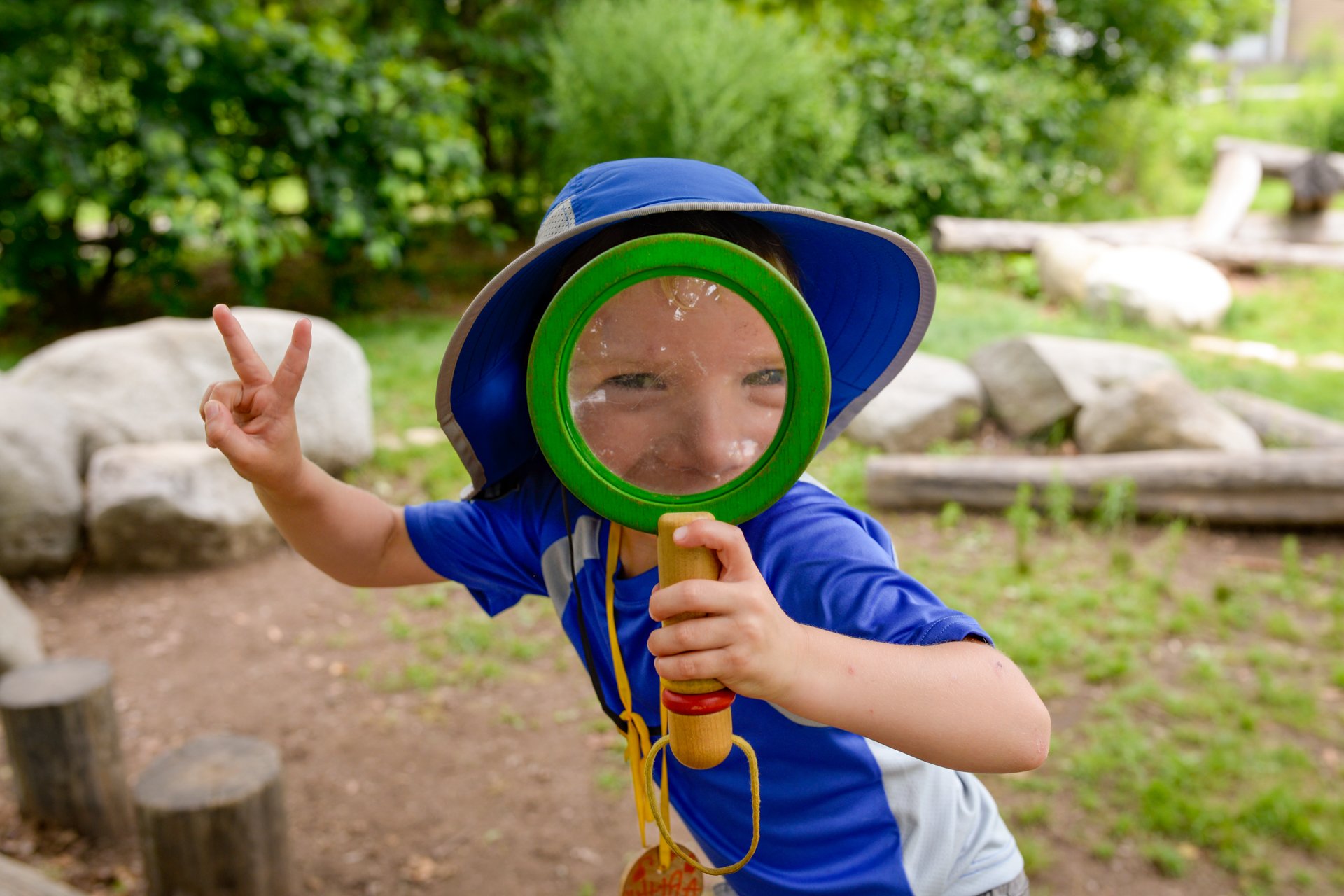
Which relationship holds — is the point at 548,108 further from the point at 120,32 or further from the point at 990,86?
the point at 990,86

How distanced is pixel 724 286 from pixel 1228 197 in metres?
12.4

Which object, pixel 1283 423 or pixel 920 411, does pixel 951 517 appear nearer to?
pixel 920 411

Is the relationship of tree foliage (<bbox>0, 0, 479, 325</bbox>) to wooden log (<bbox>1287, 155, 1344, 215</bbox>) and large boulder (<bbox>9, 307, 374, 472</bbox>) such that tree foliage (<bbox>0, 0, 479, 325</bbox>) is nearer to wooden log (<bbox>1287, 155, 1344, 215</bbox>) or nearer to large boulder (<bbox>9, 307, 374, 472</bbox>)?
large boulder (<bbox>9, 307, 374, 472</bbox>)

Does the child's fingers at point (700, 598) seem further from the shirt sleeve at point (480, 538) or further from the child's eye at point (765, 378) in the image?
the shirt sleeve at point (480, 538)

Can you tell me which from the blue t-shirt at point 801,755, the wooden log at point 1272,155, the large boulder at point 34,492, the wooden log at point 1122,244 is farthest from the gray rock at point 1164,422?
the wooden log at point 1272,155

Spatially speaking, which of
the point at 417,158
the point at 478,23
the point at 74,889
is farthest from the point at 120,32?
the point at 74,889

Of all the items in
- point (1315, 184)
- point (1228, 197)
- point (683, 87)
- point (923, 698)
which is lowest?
point (1228, 197)

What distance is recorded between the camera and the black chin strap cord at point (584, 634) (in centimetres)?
154

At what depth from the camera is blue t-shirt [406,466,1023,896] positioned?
1.35 metres

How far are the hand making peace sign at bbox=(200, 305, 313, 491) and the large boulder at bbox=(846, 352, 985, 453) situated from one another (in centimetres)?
463

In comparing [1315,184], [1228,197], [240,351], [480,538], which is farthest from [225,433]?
[1315,184]

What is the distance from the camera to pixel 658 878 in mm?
1485

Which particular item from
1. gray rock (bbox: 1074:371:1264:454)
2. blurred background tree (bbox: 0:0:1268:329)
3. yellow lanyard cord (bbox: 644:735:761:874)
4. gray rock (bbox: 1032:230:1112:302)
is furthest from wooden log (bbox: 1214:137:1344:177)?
yellow lanyard cord (bbox: 644:735:761:874)

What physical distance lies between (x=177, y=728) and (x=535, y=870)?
1.64 meters
